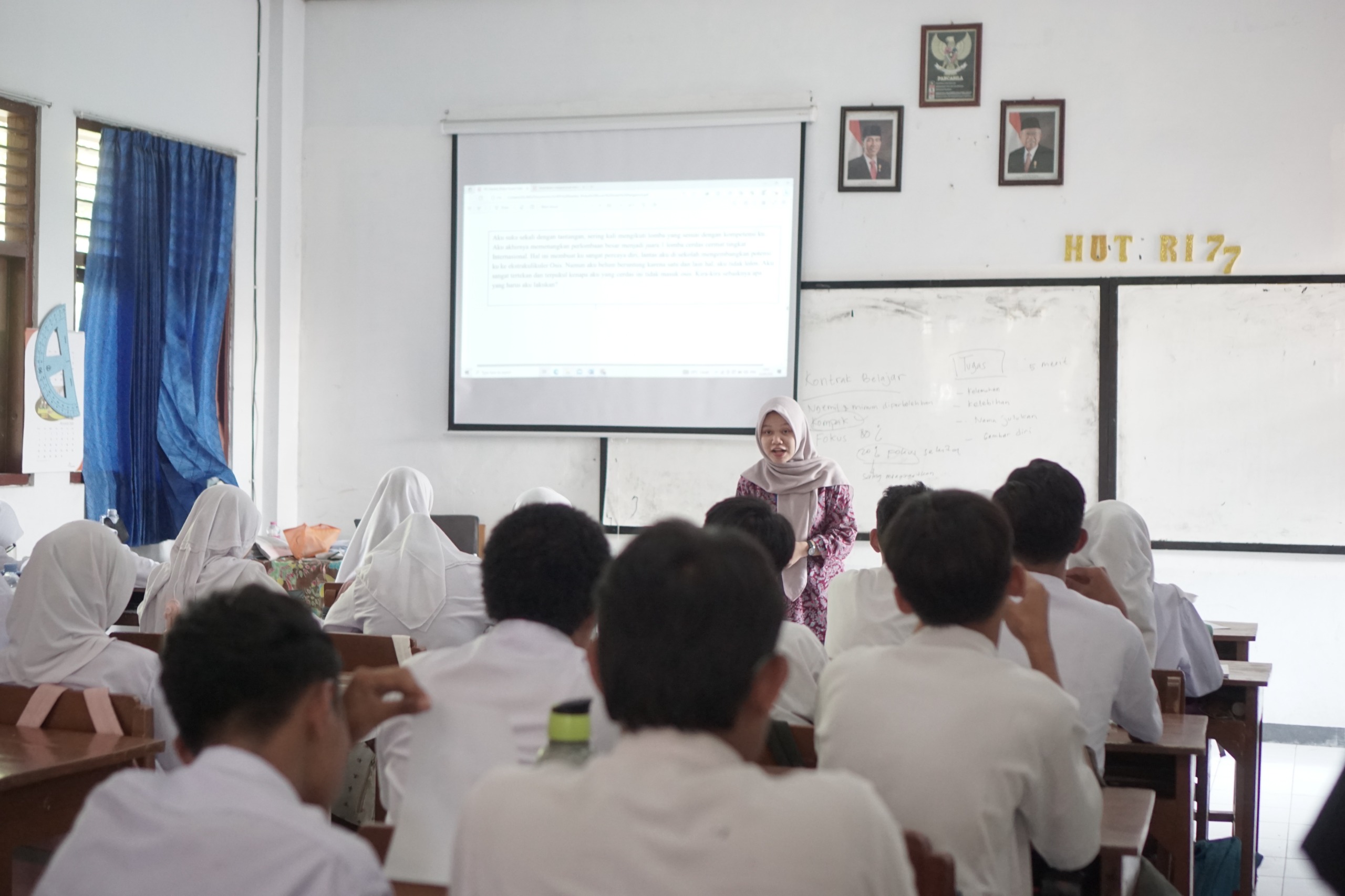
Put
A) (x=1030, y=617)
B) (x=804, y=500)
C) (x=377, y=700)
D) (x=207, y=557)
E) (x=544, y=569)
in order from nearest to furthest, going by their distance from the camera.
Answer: (x=377, y=700) → (x=544, y=569) → (x=1030, y=617) → (x=207, y=557) → (x=804, y=500)

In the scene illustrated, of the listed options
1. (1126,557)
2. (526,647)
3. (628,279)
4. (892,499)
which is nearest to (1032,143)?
(628,279)

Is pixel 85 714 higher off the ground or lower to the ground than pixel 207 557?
lower

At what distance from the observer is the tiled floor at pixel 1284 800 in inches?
130

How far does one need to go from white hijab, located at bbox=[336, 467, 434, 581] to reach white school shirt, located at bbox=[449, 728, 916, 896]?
335 cm

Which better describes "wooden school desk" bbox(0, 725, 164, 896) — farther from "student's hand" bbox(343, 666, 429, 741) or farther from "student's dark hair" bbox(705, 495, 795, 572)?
"student's dark hair" bbox(705, 495, 795, 572)

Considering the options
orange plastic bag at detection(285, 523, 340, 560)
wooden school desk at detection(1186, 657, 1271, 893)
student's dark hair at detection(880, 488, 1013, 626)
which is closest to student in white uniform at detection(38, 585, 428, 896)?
student's dark hair at detection(880, 488, 1013, 626)

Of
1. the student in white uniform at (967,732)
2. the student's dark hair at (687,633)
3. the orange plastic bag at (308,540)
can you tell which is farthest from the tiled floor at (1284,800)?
the orange plastic bag at (308,540)

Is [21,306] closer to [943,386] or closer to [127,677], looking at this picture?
[127,677]

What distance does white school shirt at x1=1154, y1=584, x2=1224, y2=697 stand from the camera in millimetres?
3105

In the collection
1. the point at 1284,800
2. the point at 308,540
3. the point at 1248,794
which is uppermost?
the point at 308,540

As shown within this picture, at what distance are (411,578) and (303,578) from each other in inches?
53.8

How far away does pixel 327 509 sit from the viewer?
6020 millimetres

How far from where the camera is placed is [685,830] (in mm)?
941

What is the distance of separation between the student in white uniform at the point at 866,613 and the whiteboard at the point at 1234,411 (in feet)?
9.28
